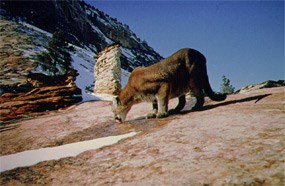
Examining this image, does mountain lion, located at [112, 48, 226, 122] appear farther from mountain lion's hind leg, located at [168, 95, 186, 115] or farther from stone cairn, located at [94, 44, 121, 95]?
stone cairn, located at [94, 44, 121, 95]

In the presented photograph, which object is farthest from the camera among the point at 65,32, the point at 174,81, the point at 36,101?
the point at 65,32

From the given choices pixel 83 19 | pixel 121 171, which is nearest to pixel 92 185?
pixel 121 171

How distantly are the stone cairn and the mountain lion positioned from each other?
1832 cm

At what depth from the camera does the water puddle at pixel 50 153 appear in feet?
15.4

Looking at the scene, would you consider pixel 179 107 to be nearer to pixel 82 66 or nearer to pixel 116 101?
pixel 116 101

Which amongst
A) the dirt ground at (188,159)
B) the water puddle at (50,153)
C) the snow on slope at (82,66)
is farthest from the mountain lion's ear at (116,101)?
the snow on slope at (82,66)

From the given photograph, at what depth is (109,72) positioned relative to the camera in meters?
28.7

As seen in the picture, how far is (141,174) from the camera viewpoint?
3.26m

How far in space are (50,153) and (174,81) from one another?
15.0 feet

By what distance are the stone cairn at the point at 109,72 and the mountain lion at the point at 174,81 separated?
18.3m

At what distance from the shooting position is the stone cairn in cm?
2798

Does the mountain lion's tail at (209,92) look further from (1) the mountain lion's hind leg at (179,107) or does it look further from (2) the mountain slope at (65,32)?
(2) the mountain slope at (65,32)

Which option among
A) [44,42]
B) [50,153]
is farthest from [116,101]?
[44,42]

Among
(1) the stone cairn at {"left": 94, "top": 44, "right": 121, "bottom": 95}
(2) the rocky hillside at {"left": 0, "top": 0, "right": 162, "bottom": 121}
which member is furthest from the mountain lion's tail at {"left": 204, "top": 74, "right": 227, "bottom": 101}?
(1) the stone cairn at {"left": 94, "top": 44, "right": 121, "bottom": 95}
